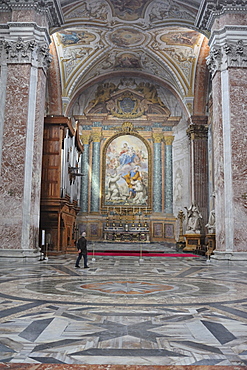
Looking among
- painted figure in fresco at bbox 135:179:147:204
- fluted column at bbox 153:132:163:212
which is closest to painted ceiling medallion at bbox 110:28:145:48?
fluted column at bbox 153:132:163:212

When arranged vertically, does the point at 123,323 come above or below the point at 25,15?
below

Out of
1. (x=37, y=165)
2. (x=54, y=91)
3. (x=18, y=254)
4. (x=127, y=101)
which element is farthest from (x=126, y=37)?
(x=18, y=254)

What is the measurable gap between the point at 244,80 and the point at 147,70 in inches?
419

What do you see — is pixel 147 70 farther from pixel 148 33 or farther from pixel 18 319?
pixel 18 319

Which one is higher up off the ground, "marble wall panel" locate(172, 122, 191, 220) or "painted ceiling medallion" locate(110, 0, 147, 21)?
"painted ceiling medallion" locate(110, 0, 147, 21)

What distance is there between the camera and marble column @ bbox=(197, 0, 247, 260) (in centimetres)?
983

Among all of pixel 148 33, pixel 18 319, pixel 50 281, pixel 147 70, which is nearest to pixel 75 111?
pixel 147 70

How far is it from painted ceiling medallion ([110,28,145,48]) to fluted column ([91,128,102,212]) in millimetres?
5741

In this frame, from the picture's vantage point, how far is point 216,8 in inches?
432

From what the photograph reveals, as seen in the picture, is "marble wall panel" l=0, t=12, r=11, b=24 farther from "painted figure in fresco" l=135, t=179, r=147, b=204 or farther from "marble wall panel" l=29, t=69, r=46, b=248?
"painted figure in fresco" l=135, t=179, r=147, b=204

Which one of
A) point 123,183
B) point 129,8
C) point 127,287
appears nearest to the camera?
point 127,287

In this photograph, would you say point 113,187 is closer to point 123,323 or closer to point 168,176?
point 168,176

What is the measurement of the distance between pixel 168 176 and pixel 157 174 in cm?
64

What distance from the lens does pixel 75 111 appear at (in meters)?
22.1
